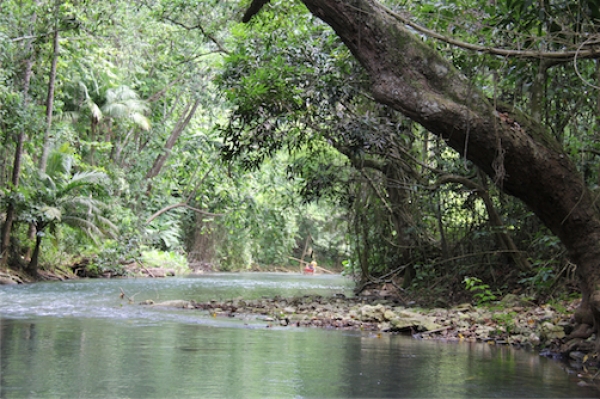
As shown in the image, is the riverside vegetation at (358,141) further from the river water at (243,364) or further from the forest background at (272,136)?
the river water at (243,364)

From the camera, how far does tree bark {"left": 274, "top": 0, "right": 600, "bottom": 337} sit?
467 cm

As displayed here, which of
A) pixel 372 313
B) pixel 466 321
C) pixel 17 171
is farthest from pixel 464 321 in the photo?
pixel 17 171

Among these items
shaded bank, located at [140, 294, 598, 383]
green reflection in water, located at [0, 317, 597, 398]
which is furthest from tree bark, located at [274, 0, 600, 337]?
green reflection in water, located at [0, 317, 597, 398]

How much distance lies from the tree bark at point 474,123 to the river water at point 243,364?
121 cm

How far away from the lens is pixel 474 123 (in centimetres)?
463

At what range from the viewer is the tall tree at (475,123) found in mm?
4672

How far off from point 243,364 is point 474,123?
8.24ft

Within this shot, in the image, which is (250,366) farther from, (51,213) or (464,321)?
(51,213)

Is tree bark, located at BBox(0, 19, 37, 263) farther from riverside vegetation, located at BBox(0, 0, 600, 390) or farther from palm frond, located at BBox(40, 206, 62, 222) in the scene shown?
palm frond, located at BBox(40, 206, 62, 222)

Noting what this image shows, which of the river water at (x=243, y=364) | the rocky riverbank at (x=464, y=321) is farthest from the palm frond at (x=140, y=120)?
the river water at (x=243, y=364)

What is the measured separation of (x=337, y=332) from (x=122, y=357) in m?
2.98

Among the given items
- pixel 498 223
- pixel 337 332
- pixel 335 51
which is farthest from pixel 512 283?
→ pixel 335 51

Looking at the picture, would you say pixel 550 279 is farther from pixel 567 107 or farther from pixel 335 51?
pixel 335 51

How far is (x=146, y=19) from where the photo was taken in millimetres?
15453
